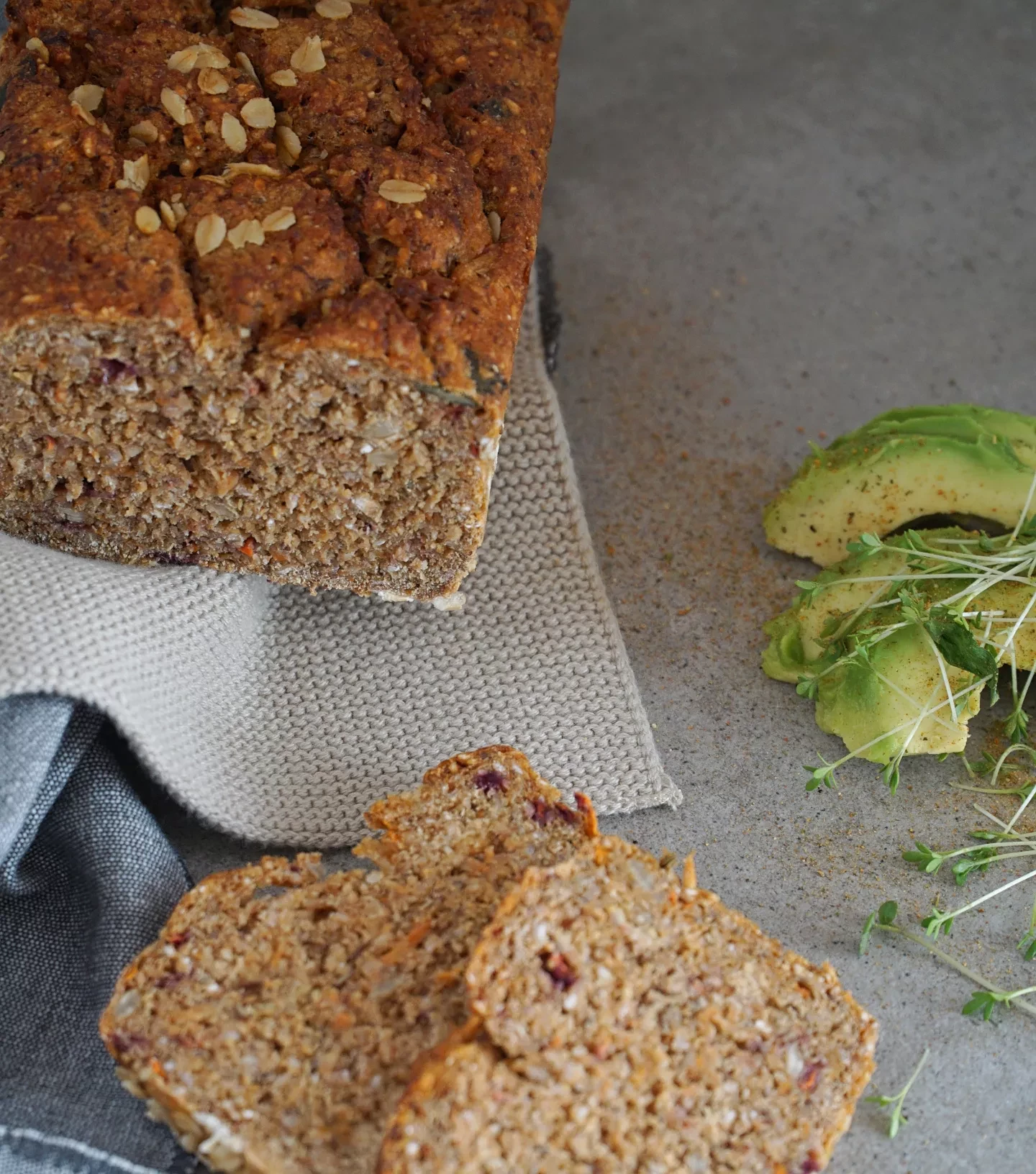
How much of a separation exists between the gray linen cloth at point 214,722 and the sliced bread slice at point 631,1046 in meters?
0.50

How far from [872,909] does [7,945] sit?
1647mm

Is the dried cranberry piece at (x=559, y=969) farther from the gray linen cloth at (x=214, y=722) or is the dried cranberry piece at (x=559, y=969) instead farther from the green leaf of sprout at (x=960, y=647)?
the green leaf of sprout at (x=960, y=647)

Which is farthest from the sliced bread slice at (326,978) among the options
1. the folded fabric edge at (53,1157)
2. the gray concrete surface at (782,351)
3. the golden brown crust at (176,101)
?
the golden brown crust at (176,101)

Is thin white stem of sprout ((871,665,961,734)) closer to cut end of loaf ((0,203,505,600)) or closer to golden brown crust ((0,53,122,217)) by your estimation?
cut end of loaf ((0,203,505,600))

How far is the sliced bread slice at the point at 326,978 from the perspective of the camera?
Result: 7.06ft

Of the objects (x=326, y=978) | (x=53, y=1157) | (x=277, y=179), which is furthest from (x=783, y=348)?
(x=53, y=1157)

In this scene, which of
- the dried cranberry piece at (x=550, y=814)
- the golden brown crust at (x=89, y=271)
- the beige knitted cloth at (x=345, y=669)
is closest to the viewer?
the golden brown crust at (x=89, y=271)

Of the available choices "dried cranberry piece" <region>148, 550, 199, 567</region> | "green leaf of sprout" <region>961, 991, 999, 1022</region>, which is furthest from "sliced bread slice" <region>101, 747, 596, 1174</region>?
"green leaf of sprout" <region>961, 991, 999, 1022</region>

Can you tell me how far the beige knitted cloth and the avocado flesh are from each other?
399 millimetres

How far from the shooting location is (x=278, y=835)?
2.72m

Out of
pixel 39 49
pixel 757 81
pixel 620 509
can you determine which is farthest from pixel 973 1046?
pixel 757 81

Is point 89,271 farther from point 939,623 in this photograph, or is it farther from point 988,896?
point 988,896

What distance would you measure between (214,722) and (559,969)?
3.20 ft

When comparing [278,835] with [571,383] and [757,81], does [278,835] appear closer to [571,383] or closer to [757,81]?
[571,383]
